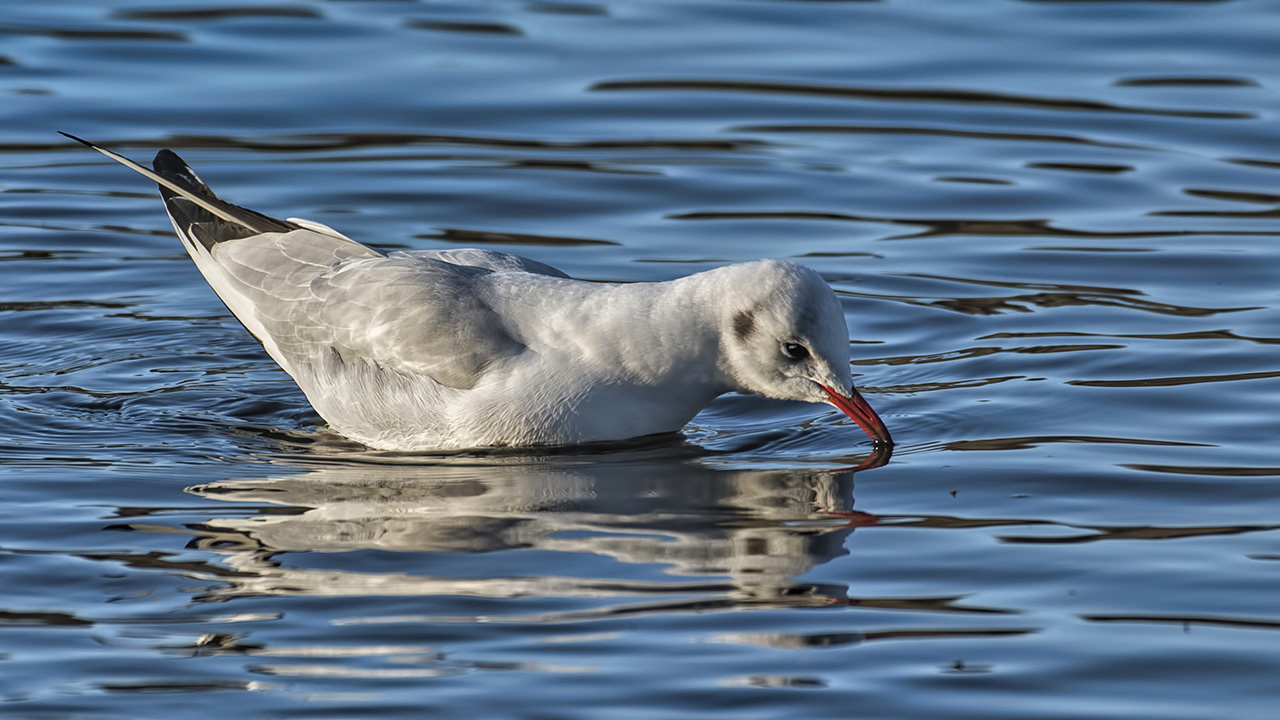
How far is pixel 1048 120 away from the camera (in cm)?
1438

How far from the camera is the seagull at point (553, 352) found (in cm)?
802

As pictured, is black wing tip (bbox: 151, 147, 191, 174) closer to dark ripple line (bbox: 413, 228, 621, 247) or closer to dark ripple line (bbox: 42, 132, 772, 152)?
dark ripple line (bbox: 413, 228, 621, 247)

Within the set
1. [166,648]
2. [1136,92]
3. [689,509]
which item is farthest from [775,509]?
[1136,92]

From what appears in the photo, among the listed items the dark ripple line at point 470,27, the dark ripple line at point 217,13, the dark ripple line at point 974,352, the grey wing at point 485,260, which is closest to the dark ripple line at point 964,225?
the dark ripple line at point 974,352

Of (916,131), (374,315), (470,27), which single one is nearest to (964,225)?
(916,131)

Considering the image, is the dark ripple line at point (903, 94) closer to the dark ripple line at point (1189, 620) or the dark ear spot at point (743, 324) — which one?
the dark ear spot at point (743, 324)

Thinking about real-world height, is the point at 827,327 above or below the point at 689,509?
above

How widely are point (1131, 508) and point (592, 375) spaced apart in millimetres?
2336

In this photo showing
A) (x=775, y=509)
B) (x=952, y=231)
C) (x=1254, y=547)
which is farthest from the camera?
(x=952, y=231)

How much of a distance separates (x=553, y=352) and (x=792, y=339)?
1.05 meters

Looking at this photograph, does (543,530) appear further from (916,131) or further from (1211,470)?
(916,131)

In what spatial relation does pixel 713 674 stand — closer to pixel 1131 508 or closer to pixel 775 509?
pixel 775 509

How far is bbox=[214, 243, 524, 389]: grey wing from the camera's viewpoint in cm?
828

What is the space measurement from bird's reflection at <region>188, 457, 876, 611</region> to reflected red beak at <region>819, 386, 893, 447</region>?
0.26 m
